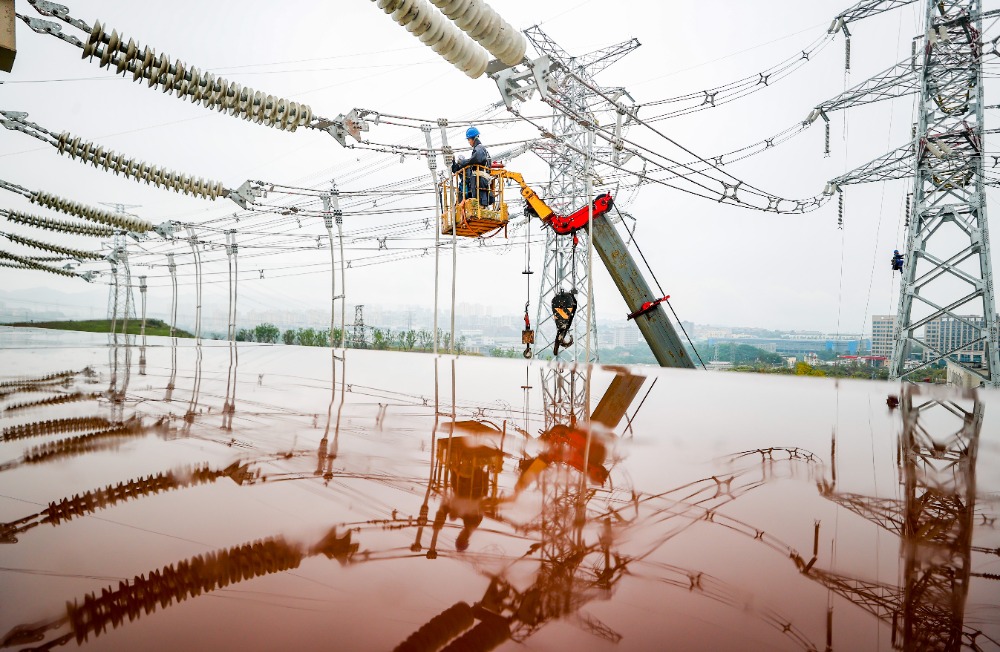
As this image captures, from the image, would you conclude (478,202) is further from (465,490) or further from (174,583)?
(174,583)

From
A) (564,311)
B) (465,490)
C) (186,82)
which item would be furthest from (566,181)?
(465,490)

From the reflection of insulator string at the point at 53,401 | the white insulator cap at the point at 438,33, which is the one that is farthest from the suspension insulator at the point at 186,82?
the reflection of insulator string at the point at 53,401

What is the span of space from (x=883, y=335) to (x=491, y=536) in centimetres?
1387

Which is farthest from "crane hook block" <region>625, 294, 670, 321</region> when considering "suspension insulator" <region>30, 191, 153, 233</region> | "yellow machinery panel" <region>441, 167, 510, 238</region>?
"suspension insulator" <region>30, 191, 153, 233</region>

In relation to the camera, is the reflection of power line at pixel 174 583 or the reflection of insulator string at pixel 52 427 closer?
the reflection of power line at pixel 174 583

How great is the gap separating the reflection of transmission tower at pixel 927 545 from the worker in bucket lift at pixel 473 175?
190 inches

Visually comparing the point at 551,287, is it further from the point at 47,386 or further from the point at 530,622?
the point at 530,622

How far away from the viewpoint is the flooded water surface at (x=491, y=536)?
2.07 feet

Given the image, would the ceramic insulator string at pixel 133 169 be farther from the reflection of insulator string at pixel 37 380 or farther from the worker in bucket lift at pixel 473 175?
the worker in bucket lift at pixel 473 175

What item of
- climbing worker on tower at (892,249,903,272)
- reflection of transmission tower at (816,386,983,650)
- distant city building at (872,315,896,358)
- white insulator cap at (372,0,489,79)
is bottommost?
reflection of transmission tower at (816,386,983,650)

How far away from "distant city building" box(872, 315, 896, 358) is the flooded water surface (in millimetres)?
8230

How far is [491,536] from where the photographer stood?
94 cm

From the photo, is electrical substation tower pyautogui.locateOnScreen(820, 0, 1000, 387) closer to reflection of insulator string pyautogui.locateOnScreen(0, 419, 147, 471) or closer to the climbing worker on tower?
the climbing worker on tower

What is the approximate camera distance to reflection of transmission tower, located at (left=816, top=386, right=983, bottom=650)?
2.11ft
